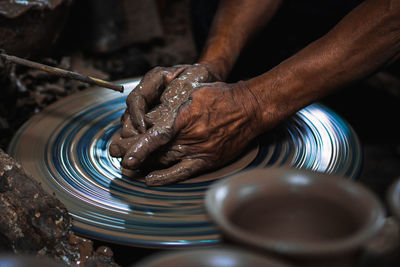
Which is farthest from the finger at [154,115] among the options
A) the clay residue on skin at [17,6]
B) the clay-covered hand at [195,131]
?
the clay residue on skin at [17,6]

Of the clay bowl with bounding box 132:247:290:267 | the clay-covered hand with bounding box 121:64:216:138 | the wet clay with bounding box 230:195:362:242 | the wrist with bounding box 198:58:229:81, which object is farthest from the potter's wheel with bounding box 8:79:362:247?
the clay bowl with bounding box 132:247:290:267

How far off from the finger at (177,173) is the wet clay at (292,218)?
692mm

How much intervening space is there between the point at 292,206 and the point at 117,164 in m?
0.93

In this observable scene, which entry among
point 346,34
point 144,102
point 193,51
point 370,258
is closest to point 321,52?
point 346,34

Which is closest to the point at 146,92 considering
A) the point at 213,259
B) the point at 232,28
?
the point at 232,28

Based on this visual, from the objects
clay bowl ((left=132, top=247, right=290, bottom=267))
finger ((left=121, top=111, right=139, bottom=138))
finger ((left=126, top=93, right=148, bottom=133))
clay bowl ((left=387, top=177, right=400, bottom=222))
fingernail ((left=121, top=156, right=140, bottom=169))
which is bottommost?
fingernail ((left=121, top=156, right=140, bottom=169))

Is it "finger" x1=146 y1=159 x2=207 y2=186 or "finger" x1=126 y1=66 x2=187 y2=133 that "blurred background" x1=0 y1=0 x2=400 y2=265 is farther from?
"finger" x1=146 y1=159 x2=207 y2=186

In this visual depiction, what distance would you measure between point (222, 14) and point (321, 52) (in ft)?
2.34

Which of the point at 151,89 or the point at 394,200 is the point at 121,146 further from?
the point at 394,200

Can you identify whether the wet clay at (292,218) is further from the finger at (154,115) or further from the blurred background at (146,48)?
the blurred background at (146,48)

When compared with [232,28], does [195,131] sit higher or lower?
lower

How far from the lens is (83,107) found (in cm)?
207

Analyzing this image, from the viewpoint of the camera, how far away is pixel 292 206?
2.93 ft

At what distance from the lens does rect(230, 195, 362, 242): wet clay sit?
0.84 m
